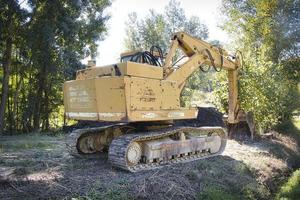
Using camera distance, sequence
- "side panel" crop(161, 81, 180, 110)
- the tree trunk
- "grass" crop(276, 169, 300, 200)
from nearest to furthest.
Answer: "side panel" crop(161, 81, 180, 110) < "grass" crop(276, 169, 300, 200) < the tree trunk

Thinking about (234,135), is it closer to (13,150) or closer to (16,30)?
(13,150)

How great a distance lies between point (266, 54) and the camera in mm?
20500

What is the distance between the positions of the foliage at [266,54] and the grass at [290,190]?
14.9ft

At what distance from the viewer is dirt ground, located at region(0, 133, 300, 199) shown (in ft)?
20.0

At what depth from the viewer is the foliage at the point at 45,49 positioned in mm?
17875

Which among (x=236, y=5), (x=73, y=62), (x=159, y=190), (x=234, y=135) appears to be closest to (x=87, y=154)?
(x=159, y=190)

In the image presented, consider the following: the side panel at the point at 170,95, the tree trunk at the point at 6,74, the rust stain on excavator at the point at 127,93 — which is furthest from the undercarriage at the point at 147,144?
the tree trunk at the point at 6,74

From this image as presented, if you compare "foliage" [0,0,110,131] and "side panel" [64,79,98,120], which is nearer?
"side panel" [64,79,98,120]

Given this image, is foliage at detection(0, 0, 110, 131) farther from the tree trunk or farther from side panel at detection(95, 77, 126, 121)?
side panel at detection(95, 77, 126, 121)

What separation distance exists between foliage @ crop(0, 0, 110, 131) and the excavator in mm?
9372

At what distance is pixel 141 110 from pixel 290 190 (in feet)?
13.6

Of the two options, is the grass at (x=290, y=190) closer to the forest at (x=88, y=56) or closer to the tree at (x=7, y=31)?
the forest at (x=88, y=56)

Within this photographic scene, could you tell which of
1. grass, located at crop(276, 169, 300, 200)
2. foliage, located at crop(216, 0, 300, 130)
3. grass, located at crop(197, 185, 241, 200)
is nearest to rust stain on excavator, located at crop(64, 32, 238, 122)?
grass, located at crop(197, 185, 241, 200)

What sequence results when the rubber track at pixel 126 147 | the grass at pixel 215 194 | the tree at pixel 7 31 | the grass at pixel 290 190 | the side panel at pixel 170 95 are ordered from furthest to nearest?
1. the tree at pixel 7 31
2. the grass at pixel 290 190
3. the side panel at pixel 170 95
4. the rubber track at pixel 126 147
5. the grass at pixel 215 194
